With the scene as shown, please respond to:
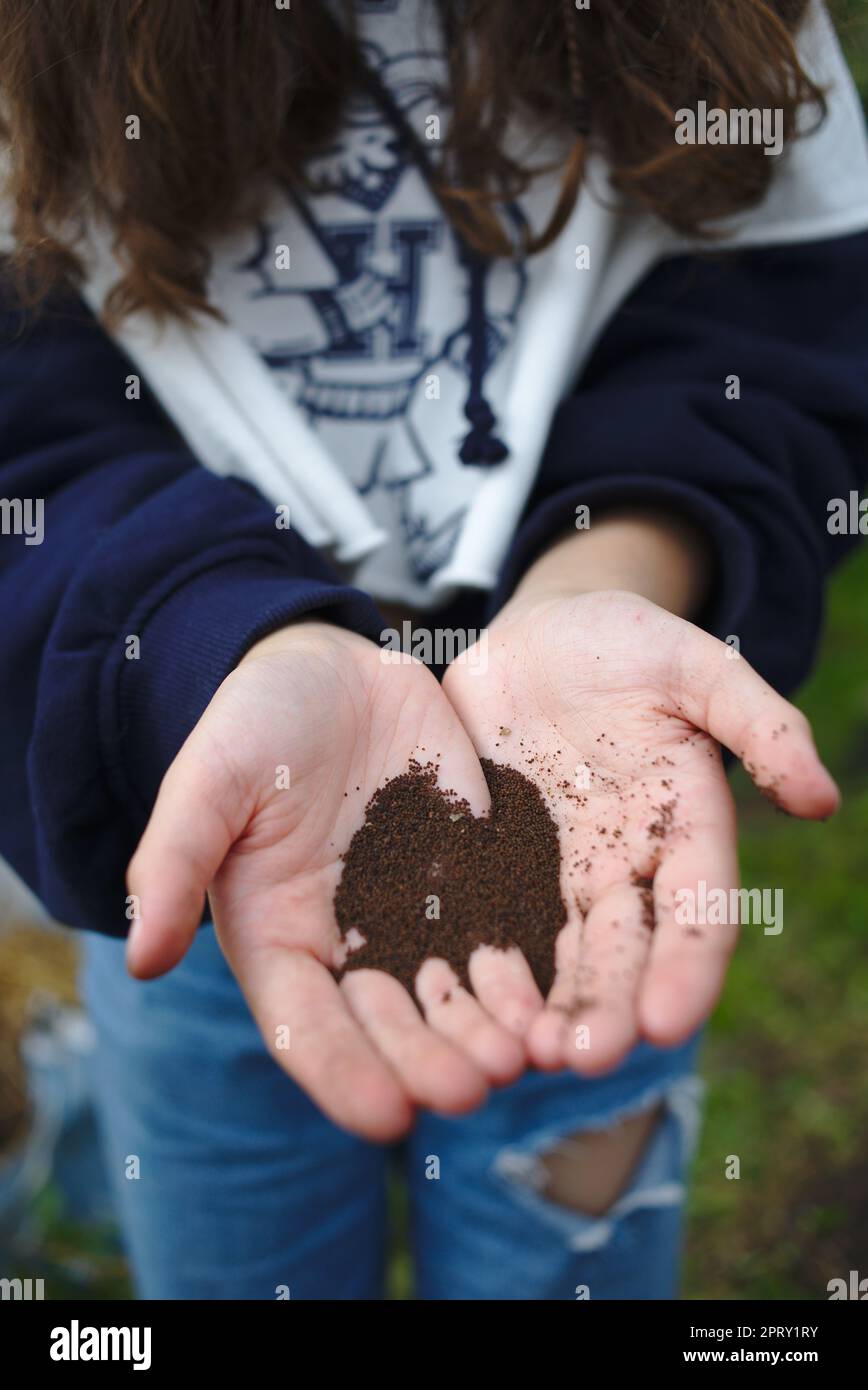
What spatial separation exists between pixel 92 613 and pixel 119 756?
18 cm

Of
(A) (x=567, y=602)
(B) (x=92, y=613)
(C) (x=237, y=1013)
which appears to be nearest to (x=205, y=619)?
(B) (x=92, y=613)

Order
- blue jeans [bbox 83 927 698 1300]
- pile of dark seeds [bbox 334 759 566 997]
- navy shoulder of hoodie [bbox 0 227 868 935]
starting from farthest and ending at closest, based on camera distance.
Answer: blue jeans [bbox 83 927 698 1300]
navy shoulder of hoodie [bbox 0 227 868 935]
pile of dark seeds [bbox 334 759 566 997]

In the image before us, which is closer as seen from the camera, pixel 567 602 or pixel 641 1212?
pixel 567 602

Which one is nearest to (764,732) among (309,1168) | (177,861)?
(177,861)

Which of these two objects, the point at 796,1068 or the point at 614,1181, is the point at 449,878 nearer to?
the point at 614,1181

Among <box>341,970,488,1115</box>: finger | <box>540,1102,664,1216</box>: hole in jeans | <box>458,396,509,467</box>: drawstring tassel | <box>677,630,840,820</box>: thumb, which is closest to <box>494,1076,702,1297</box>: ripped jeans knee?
<box>540,1102,664,1216</box>: hole in jeans

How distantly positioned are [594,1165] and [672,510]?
106cm

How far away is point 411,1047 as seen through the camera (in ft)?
3.44

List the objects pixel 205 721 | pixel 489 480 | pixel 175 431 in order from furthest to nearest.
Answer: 1. pixel 175 431
2. pixel 489 480
3. pixel 205 721

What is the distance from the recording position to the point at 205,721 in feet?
3.74

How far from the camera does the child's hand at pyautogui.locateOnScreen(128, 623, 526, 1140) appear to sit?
1014 millimetres

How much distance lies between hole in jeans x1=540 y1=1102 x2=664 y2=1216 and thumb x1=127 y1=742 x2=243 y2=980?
0.99 meters

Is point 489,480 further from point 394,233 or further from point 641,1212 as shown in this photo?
point 641,1212

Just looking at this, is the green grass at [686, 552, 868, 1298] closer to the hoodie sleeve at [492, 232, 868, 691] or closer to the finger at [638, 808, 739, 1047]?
the hoodie sleeve at [492, 232, 868, 691]
